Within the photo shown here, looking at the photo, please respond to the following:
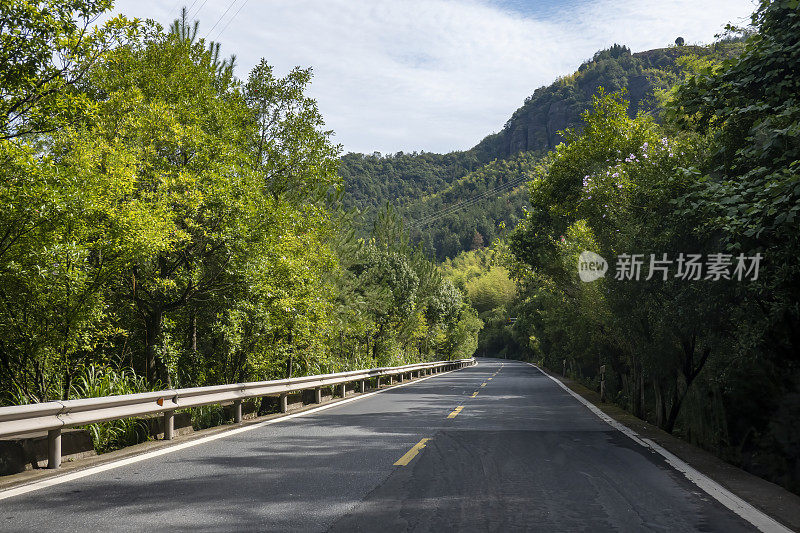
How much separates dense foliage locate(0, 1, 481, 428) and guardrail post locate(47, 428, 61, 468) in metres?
1.95

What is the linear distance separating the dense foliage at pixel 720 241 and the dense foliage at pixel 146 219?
331 inches

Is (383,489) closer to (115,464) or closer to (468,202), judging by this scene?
(115,464)

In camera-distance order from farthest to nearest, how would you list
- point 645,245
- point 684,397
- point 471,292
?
point 471,292
point 684,397
point 645,245

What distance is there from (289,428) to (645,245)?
790 centimetres

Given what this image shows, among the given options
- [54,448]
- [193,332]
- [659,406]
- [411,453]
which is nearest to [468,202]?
[659,406]

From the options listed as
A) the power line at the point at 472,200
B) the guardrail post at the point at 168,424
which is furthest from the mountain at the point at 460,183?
the guardrail post at the point at 168,424

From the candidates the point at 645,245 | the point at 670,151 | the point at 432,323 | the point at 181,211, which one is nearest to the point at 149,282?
the point at 181,211

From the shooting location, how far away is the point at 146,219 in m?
11.5

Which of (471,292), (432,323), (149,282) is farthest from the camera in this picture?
(471,292)

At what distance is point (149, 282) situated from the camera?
559 inches

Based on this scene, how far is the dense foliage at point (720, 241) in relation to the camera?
802 cm

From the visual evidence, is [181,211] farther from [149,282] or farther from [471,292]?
[471,292]

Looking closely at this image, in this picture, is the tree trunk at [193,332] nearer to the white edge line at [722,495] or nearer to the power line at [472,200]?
the white edge line at [722,495]

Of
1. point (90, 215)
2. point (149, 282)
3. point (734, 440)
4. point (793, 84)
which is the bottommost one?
point (734, 440)
